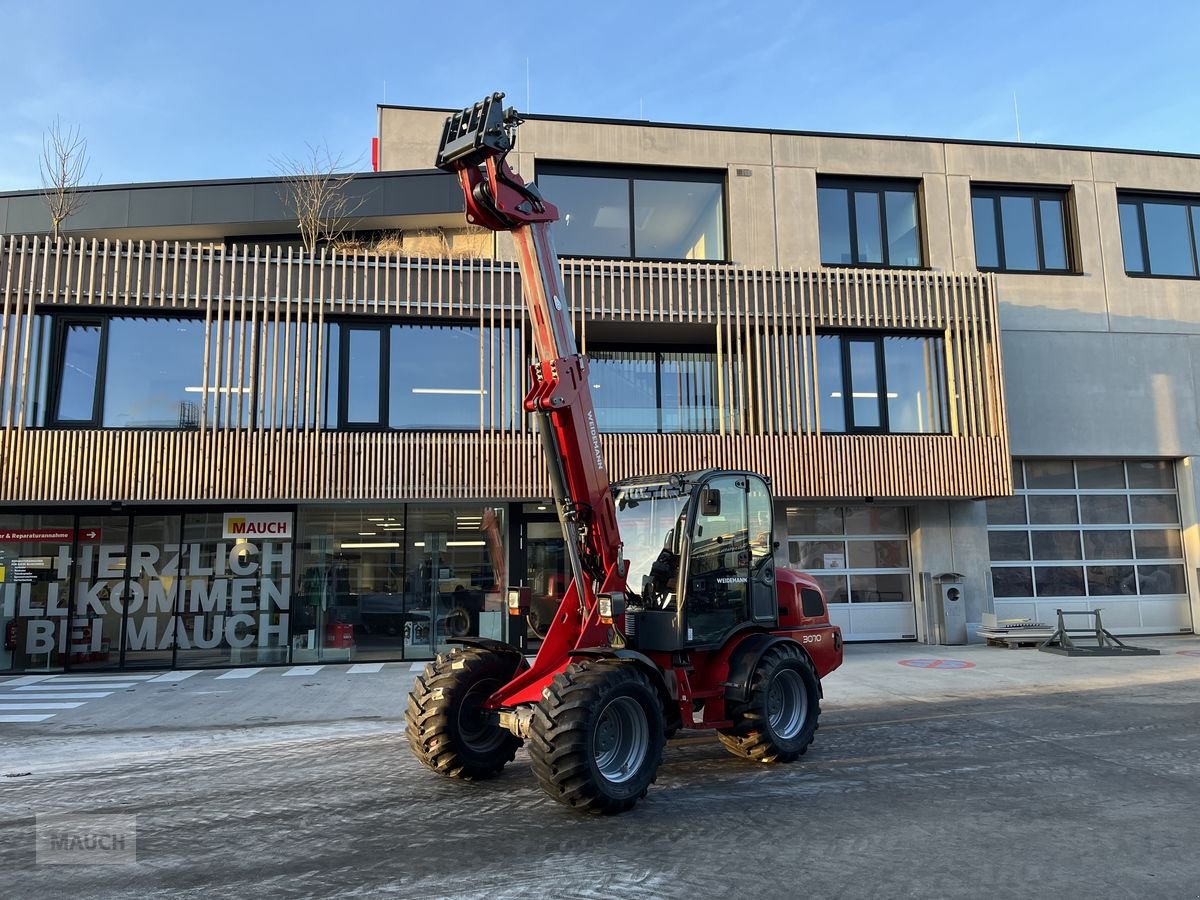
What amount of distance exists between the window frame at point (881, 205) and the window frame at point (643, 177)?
1872 mm

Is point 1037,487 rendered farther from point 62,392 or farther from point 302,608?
point 62,392

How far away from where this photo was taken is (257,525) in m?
13.9

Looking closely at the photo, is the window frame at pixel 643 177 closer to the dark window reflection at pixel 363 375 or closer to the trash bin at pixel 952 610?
the dark window reflection at pixel 363 375

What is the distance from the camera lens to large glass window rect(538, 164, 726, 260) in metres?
15.5

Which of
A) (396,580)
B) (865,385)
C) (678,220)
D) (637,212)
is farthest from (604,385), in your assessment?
(396,580)

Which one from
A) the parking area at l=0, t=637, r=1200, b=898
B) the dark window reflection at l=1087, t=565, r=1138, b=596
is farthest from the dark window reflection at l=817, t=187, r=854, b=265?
the parking area at l=0, t=637, r=1200, b=898

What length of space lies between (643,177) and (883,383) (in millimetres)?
5733

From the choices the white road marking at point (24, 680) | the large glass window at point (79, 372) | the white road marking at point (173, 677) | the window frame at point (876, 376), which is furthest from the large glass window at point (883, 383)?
the white road marking at point (24, 680)

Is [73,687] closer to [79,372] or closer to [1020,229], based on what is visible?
[79,372]

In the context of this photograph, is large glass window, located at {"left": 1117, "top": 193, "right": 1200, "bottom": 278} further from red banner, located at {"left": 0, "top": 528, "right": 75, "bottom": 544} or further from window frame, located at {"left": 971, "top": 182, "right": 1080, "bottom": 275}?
red banner, located at {"left": 0, "top": 528, "right": 75, "bottom": 544}

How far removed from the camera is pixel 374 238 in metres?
15.5

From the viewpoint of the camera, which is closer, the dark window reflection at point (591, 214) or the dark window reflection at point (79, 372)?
the dark window reflection at point (79, 372)

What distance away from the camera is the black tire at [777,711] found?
675 cm

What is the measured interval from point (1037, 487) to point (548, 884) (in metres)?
15.4
